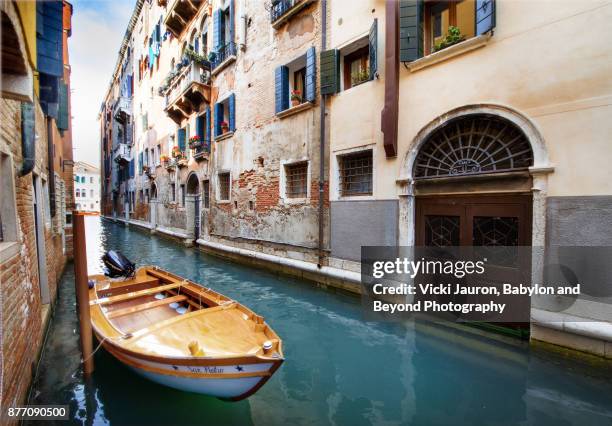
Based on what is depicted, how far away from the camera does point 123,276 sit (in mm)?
Result: 5789

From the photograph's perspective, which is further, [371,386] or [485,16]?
[485,16]

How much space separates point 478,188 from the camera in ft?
14.9

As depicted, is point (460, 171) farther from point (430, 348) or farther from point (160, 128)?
point (160, 128)

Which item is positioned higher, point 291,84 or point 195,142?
point 291,84

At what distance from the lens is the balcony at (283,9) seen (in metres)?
→ 7.42

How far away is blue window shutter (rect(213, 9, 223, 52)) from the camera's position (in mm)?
10570

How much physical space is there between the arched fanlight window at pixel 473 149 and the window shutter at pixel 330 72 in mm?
2538

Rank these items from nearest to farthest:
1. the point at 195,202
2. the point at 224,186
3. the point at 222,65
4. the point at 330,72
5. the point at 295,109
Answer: the point at 330,72 < the point at 295,109 < the point at 222,65 < the point at 224,186 < the point at 195,202

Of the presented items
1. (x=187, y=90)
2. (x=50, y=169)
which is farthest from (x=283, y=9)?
(x=50, y=169)

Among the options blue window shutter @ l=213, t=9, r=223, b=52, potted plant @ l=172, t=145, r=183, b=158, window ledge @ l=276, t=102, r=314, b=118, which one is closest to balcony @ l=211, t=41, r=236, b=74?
blue window shutter @ l=213, t=9, r=223, b=52

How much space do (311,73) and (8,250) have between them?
628cm

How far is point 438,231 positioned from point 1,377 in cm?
517

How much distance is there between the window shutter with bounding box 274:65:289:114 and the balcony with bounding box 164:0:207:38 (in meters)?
6.60

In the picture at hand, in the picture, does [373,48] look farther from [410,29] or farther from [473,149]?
[473,149]
